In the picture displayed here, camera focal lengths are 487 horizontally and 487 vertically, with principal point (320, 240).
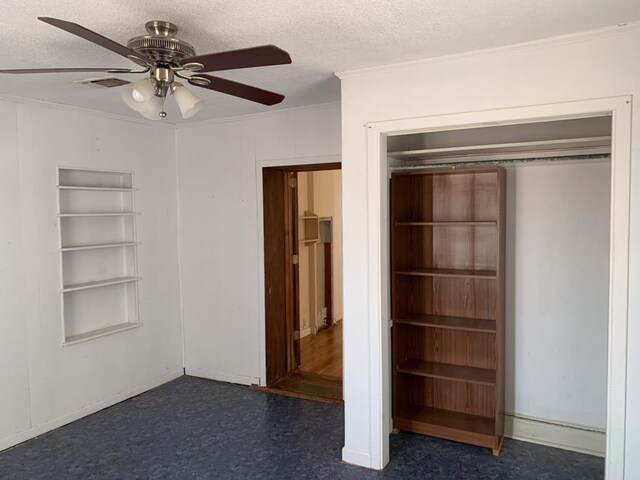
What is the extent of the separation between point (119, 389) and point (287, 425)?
154 centimetres

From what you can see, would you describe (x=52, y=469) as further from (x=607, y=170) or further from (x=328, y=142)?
(x=607, y=170)

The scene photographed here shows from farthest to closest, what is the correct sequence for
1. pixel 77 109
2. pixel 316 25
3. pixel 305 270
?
1. pixel 305 270
2. pixel 77 109
3. pixel 316 25

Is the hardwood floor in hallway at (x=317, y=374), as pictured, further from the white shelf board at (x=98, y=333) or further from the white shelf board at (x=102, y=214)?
the white shelf board at (x=102, y=214)

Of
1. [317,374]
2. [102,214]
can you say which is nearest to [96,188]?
[102,214]

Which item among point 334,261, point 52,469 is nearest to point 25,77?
point 52,469

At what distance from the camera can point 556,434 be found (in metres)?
3.29

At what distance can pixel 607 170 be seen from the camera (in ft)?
10.1

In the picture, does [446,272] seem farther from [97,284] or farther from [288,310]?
[97,284]

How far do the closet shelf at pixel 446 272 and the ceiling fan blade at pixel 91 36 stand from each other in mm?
2154

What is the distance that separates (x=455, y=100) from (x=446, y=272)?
1.22 metres

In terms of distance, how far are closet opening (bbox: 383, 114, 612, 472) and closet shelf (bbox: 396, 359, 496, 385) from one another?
12 millimetres

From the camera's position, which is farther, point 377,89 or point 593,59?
point 377,89

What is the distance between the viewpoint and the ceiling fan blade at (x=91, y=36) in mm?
1508

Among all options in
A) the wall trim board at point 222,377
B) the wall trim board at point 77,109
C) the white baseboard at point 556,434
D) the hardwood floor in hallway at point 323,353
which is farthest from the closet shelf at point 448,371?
the wall trim board at point 77,109
